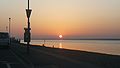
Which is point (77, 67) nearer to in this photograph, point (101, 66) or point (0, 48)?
point (101, 66)

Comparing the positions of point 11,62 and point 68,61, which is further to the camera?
point 11,62

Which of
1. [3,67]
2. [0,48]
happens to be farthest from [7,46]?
[3,67]

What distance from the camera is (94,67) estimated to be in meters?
17.9

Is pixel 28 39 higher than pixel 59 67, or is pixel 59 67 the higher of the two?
pixel 28 39

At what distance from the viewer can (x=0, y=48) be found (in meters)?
46.5

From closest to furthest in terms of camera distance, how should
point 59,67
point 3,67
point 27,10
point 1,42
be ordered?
1. point 59,67
2. point 3,67
3. point 27,10
4. point 1,42

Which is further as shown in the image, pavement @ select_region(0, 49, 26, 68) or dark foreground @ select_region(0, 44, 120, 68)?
pavement @ select_region(0, 49, 26, 68)

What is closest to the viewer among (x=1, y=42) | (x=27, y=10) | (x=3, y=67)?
(x=3, y=67)

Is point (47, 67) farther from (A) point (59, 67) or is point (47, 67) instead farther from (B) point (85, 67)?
(B) point (85, 67)

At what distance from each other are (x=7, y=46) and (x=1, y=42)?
1.52 meters

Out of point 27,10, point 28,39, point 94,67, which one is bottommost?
point 94,67

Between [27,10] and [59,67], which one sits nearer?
[59,67]

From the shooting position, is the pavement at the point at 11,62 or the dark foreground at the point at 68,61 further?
the pavement at the point at 11,62

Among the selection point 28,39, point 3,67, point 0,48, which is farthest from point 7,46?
point 3,67
